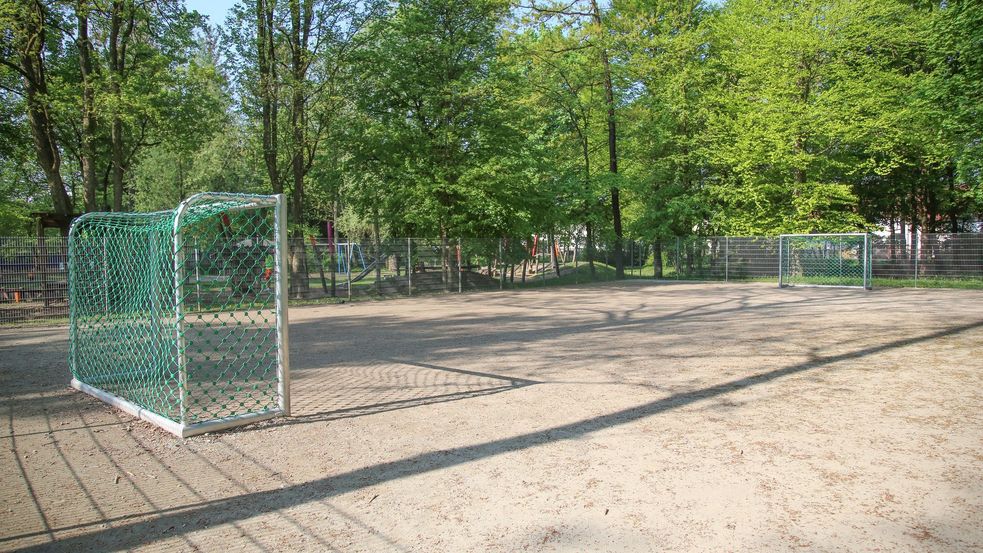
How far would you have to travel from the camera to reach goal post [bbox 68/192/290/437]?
15.4 feet

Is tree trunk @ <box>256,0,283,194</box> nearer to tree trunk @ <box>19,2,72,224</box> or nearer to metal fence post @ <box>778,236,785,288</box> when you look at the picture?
tree trunk @ <box>19,2,72,224</box>

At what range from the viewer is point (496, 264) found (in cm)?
2277

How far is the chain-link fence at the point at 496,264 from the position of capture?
13.9m

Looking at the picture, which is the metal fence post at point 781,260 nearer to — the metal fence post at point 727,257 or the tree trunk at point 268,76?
the metal fence post at point 727,257

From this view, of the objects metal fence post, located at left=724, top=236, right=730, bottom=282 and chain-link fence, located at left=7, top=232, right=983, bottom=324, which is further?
metal fence post, located at left=724, top=236, right=730, bottom=282

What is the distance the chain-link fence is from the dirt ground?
4.63 meters

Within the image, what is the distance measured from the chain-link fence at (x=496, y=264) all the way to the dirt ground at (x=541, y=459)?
15.2 ft

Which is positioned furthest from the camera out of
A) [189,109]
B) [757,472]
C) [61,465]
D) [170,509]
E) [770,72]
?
[770,72]

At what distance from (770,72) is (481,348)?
23.1 m

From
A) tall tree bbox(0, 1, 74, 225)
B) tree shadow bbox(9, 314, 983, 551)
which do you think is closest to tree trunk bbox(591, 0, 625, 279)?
tall tree bbox(0, 1, 74, 225)

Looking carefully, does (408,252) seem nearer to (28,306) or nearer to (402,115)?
(402,115)

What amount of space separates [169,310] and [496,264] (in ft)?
59.5

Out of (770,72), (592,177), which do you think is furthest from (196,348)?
(770,72)

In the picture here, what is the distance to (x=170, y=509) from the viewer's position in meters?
3.26
